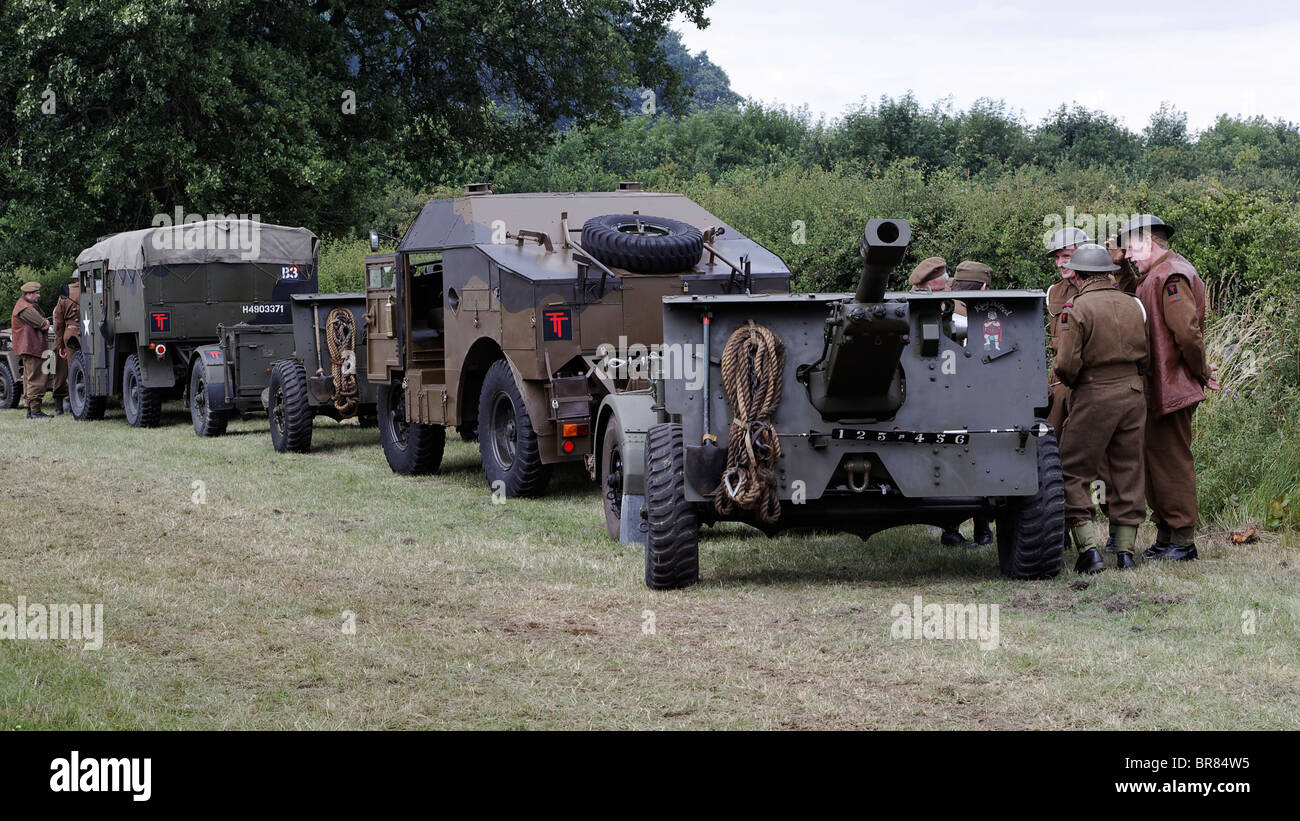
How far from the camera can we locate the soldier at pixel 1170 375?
26.3 feet

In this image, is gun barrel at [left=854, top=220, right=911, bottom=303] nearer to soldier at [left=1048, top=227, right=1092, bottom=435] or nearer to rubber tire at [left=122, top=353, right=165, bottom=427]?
soldier at [left=1048, top=227, right=1092, bottom=435]

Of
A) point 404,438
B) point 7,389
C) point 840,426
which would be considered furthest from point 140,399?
point 840,426

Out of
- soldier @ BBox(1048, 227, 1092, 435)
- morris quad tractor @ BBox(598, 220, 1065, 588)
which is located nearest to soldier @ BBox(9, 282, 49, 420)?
morris quad tractor @ BBox(598, 220, 1065, 588)

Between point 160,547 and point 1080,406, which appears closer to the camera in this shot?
point 1080,406

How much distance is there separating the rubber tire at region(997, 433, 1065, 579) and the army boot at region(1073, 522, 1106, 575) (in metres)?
0.24

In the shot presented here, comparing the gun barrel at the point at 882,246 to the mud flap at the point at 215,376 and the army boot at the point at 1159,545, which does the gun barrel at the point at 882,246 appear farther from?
the mud flap at the point at 215,376

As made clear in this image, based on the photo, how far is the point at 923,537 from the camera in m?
9.41

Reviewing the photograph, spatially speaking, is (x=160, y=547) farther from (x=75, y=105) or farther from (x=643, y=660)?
(x=75, y=105)

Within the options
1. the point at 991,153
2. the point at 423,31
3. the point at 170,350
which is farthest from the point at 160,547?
the point at 991,153

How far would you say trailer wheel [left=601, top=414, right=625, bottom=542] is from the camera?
9.21 meters

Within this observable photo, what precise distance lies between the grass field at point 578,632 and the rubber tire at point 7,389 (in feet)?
41.9

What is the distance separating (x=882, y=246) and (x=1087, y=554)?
2.29m

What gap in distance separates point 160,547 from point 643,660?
4.23 meters

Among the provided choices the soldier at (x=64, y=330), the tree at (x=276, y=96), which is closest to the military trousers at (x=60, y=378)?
the soldier at (x=64, y=330)
